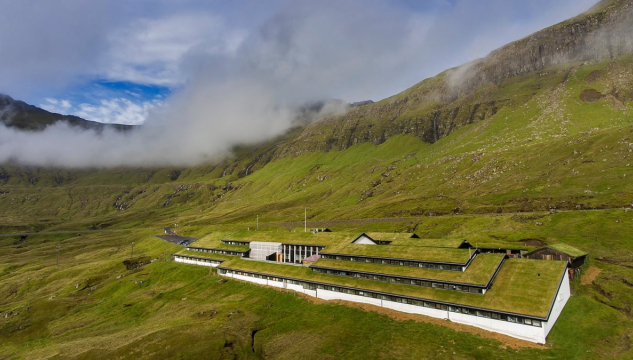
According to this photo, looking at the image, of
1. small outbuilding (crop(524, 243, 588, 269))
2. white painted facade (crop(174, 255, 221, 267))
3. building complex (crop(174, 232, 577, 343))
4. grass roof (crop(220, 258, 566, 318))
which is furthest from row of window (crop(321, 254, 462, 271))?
white painted facade (crop(174, 255, 221, 267))

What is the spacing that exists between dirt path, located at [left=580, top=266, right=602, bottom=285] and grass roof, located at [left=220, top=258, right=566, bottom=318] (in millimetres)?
13874

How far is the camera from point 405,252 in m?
70.4

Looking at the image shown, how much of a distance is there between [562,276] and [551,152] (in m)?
175

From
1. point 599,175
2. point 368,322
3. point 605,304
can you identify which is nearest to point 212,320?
point 368,322

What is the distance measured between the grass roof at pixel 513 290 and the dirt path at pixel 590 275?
13874mm

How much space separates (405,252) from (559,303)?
27.0 metres

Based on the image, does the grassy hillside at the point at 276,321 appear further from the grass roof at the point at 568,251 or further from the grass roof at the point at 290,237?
the grass roof at the point at 290,237

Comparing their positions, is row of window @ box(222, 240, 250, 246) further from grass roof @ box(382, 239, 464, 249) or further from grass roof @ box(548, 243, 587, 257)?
grass roof @ box(548, 243, 587, 257)

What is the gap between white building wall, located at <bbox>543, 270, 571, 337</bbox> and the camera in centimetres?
4760

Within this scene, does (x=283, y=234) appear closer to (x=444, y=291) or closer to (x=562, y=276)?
(x=444, y=291)

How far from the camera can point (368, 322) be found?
58.4 m

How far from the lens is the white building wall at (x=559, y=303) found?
47603 mm

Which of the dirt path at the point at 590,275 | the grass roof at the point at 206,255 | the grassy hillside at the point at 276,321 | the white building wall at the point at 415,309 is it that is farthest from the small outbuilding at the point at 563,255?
the grass roof at the point at 206,255

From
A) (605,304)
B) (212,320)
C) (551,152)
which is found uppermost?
(551,152)
